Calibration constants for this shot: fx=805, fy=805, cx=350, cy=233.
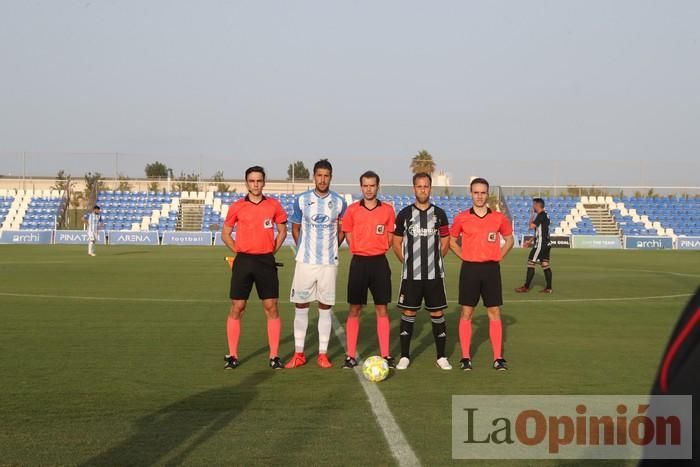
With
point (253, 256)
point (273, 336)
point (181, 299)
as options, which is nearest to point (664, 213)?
point (181, 299)

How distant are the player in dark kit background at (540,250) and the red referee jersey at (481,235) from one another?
9.22 meters

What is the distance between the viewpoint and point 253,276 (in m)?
8.84

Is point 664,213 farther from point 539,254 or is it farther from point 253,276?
point 253,276

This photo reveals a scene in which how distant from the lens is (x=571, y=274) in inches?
926

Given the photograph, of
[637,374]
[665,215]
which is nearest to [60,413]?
[637,374]

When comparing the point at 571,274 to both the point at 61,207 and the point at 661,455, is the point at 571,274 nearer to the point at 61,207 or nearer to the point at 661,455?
the point at 661,455

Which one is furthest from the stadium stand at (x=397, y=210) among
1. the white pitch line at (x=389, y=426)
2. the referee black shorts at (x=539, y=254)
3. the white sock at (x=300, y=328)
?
the white pitch line at (x=389, y=426)

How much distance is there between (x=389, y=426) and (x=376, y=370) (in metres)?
1.76

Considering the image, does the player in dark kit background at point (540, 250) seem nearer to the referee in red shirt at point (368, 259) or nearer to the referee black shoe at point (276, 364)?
the referee in red shirt at point (368, 259)

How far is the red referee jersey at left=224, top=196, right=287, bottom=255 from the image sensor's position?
878 centimetres

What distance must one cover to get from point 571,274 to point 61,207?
36.8m

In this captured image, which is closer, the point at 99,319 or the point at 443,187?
the point at 99,319

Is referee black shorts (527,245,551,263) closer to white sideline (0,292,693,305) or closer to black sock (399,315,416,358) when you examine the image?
white sideline (0,292,693,305)

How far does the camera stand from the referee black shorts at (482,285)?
8.80 metres
